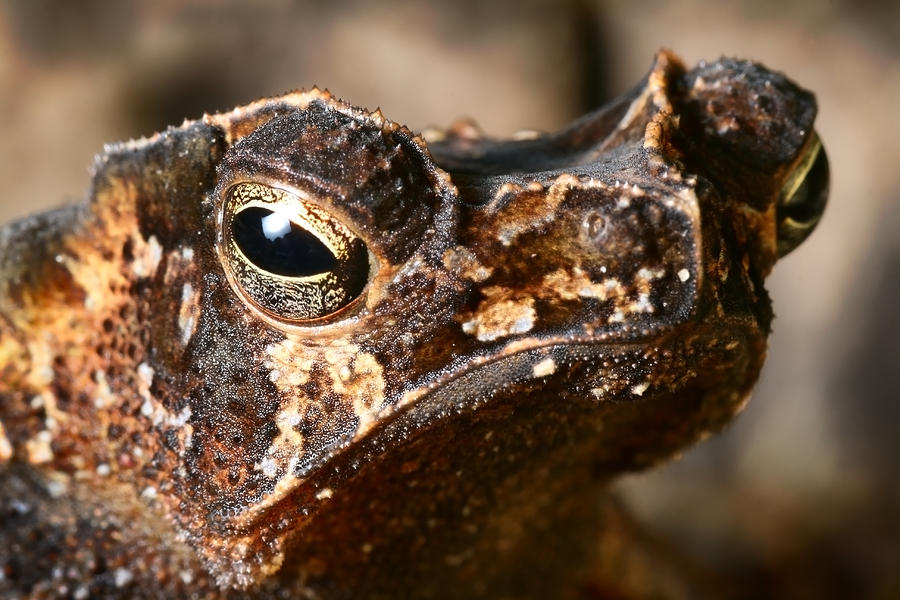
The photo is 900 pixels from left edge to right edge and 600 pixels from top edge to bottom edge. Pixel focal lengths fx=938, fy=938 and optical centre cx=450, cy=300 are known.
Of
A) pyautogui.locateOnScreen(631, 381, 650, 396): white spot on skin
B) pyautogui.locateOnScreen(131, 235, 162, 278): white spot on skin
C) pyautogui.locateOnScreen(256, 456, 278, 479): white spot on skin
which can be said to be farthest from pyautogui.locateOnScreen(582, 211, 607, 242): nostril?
pyautogui.locateOnScreen(131, 235, 162, 278): white spot on skin

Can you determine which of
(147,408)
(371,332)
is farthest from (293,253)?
(147,408)

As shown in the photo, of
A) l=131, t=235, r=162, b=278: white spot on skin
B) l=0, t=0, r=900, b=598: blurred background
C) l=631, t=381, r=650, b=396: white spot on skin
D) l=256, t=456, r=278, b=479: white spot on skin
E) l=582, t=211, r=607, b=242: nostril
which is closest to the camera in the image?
l=582, t=211, r=607, b=242: nostril

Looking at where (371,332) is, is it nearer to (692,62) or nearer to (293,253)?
(293,253)

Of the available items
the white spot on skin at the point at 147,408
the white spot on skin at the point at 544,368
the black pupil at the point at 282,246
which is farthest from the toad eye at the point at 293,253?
the white spot on skin at the point at 147,408

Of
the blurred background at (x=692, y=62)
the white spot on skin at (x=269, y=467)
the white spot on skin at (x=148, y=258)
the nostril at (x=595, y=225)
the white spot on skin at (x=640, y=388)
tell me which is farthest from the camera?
the blurred background at (x=692, y=62)

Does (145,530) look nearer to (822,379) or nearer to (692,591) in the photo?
(692,591)

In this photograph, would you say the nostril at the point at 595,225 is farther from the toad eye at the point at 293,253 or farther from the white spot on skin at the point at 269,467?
the white spot on skin at the point at 269,467

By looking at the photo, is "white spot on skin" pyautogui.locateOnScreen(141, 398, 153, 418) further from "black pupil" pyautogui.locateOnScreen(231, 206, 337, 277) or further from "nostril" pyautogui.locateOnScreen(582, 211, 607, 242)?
"nostril" pyautogui.locateOnScreen(582, 211, 607, 242)
